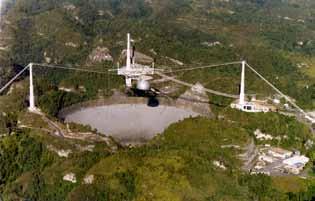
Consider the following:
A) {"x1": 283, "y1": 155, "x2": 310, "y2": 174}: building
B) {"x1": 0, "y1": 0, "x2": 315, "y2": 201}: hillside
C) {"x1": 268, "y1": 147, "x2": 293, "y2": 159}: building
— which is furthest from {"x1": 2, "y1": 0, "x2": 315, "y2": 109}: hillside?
{"x1": 283, "y1": 155, "x2": 310, "y2": 174}: building

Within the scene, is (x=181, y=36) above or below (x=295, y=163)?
above

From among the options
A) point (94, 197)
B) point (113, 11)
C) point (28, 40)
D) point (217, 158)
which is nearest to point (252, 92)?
point (217, 158)

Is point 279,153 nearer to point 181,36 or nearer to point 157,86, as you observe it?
point 157,86

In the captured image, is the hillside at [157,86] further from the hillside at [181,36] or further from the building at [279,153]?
the building at [279,153]

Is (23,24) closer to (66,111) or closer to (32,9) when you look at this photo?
(32,9)

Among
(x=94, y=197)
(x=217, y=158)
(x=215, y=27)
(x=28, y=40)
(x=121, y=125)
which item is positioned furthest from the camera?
(x=215, y=27)

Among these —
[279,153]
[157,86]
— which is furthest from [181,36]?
[279,153]

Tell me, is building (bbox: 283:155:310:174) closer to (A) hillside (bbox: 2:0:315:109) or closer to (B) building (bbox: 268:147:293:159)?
(B) building (bbox: 268:147:293:159)

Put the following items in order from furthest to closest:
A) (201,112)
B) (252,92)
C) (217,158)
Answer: (252,92), (201,112), (217,158)

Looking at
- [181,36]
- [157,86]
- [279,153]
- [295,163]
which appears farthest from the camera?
[181,36]
